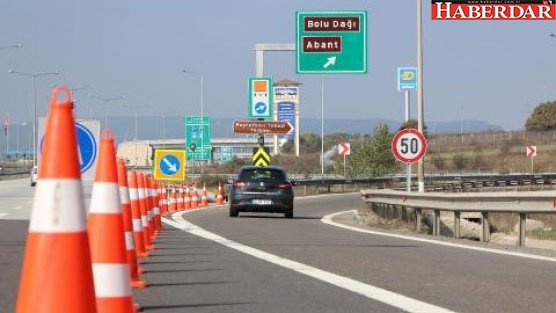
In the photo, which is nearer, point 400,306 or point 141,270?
point 400,306

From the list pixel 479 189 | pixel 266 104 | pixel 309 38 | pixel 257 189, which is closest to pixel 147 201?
pixel 257 189

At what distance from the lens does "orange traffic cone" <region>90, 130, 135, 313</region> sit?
6211 millimetres

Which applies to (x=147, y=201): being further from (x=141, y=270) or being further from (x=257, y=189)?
(x=257, y=189)

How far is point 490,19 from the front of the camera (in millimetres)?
27719

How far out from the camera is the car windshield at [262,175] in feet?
92.5

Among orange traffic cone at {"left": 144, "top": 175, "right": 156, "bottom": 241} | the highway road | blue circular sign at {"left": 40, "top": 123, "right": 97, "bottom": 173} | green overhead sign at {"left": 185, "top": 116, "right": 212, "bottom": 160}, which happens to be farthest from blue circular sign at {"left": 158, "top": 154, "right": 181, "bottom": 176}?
green overhead sign at {"left": 185, "top": 116, "right": 212, "bottom": 160}

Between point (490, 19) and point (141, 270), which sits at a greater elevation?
point (490, 19)

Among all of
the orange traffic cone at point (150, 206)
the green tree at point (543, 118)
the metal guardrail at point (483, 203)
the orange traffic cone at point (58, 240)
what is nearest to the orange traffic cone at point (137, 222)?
the orange traffic cone at point (150, 206)

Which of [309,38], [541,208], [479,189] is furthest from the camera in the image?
[479,189]

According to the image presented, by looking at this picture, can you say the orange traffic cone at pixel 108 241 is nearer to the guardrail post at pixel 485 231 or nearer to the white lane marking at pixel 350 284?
the white lane marking at pixel 350 284

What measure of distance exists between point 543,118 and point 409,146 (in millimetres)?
113307

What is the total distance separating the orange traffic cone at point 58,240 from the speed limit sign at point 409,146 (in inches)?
806

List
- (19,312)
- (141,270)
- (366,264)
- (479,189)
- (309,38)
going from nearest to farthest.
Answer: (19,312) < (141,270) < (366,264) < (309,38) < (479,189)

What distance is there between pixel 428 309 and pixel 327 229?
13.4 m
